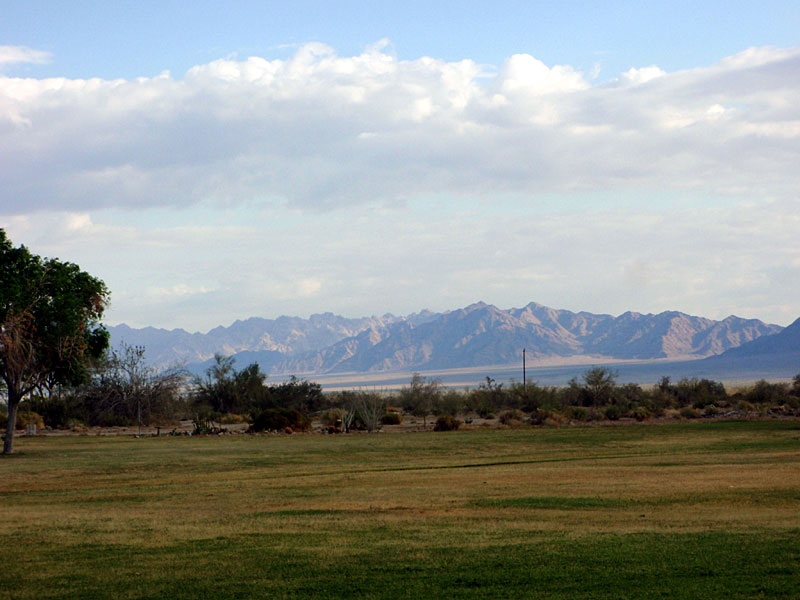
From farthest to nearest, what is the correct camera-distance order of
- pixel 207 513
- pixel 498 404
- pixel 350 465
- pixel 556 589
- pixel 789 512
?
pixel 498 404 → pixel 350 465 → pixel 207 513 → pixel 789 512 → pixel 556 589

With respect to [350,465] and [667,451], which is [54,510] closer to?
[350,465]

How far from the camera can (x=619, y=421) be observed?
57.9 meters

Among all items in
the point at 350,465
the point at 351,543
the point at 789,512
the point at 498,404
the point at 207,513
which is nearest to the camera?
the point at 351,543

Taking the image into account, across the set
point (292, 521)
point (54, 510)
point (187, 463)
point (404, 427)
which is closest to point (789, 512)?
point (292, 521)

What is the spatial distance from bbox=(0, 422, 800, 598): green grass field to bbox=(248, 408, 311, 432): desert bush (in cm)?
2008

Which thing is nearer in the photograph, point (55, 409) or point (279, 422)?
point (279, 422)

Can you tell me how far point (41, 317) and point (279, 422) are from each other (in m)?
21.2

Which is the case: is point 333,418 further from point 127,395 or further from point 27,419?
point 27,419

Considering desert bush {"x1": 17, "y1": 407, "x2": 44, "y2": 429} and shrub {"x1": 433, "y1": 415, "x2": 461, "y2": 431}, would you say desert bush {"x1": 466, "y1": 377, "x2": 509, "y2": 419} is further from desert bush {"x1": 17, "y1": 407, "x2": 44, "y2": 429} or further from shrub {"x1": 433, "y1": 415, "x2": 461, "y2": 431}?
desert bush {"x1": 17, "y1": 407, "x2": 44, "y2": 429}

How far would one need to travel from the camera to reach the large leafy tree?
34.4 metres

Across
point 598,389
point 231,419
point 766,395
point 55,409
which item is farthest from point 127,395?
point 766,395

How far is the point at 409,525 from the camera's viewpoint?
1596 centimetres

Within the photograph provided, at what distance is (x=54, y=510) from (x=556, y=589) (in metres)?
13.4

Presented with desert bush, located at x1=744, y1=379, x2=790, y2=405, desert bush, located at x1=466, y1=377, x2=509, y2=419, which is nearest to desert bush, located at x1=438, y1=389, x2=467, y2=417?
desert bush, located at x1=466, y1=377, x2=509, y2=419
